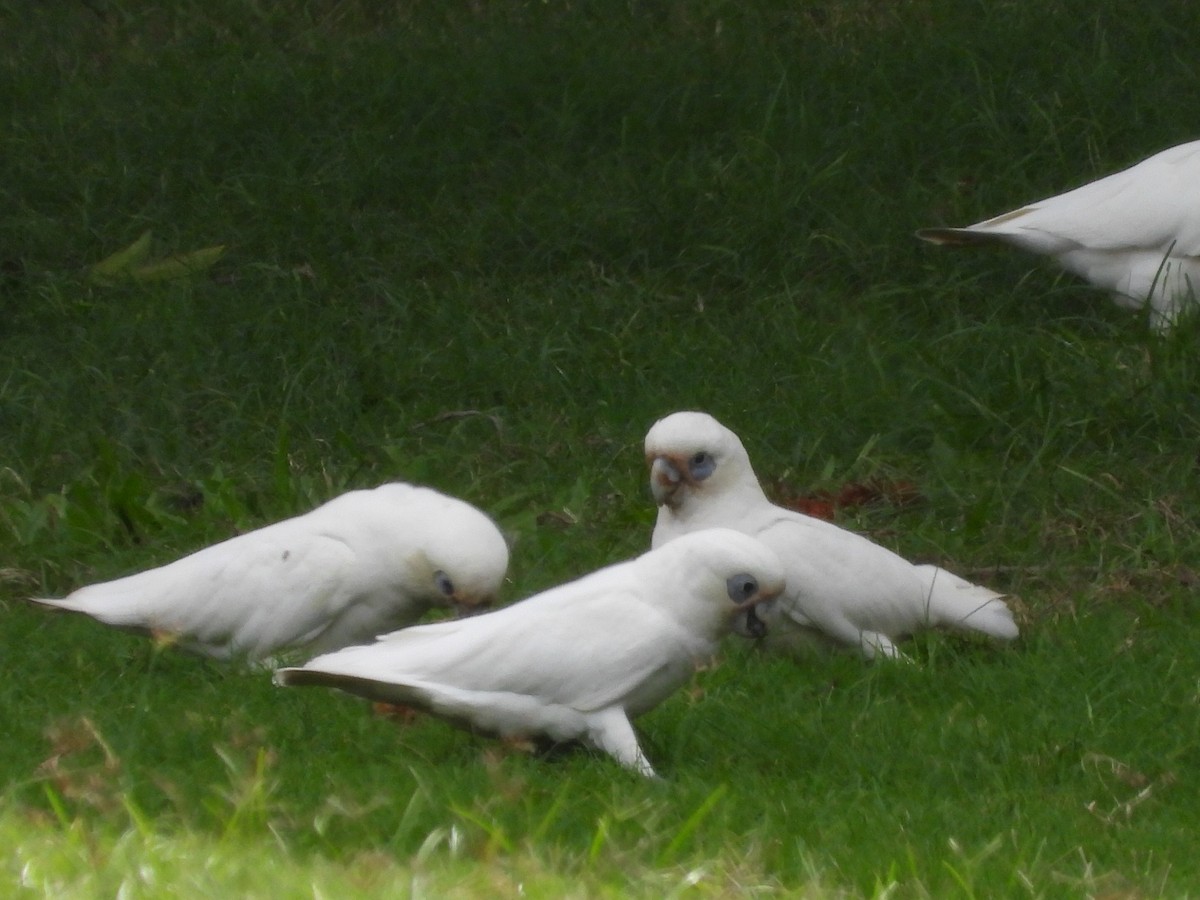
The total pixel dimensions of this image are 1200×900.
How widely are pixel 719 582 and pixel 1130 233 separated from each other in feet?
12.7

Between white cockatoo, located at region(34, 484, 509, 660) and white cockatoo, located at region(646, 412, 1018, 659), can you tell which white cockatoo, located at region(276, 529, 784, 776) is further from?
white cockatoo, located at region(646, 412, 1018, 659)

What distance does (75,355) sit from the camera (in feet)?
25.8

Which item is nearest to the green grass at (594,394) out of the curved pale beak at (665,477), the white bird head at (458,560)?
the white bird head at (458,560)

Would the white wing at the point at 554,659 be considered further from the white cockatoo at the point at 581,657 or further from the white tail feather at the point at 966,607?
the white tail feather at the point at 966,607

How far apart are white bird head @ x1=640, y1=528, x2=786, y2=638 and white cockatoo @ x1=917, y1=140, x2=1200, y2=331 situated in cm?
349

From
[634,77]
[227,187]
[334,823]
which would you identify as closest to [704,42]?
[634,77]

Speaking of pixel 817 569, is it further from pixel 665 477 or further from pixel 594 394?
pixel 594 394

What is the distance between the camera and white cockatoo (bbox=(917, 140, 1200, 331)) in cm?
723

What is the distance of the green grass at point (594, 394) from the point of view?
11.6ft

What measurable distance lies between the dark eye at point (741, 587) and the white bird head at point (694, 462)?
136cm

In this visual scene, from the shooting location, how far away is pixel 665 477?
17.7 ft

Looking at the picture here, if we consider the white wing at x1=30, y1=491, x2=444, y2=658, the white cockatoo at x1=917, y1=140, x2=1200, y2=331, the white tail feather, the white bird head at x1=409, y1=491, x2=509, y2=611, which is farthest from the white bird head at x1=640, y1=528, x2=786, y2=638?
the white cockatoo at x1=917, y1=140, x2=1200, y2=331

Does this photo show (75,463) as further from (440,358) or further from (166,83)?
(166,83)

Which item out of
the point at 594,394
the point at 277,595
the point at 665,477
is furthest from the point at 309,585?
the point at 594,394
